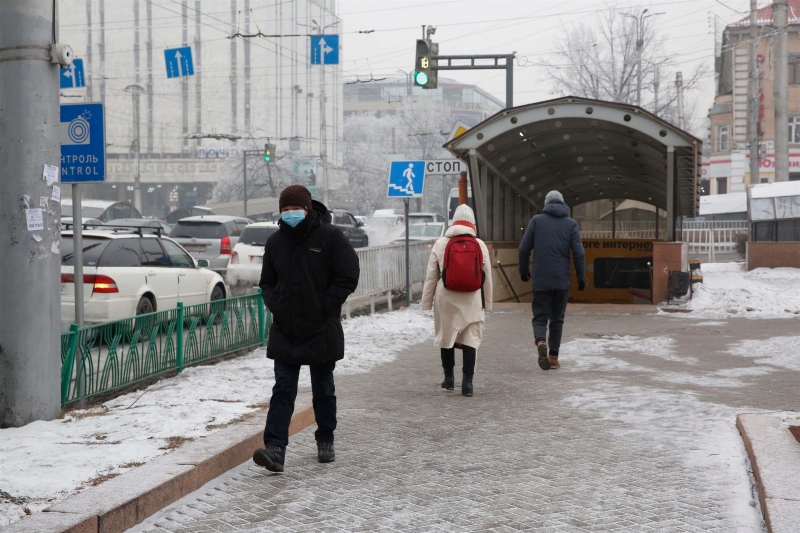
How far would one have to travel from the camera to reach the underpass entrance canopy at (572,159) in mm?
15953

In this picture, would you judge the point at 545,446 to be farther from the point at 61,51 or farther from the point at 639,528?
the point at 61,51

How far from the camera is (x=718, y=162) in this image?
5984cm

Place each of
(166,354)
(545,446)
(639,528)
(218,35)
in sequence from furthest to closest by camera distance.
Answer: (218,35) < (166,354) < (545,446) < (639,528)

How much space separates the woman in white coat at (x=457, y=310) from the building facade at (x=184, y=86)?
3091 inches

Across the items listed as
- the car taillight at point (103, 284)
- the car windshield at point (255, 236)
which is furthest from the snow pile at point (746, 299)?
the car taillight at point (103, 284)

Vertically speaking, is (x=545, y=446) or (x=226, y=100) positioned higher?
(x=226, y=100)

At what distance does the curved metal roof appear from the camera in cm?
1591

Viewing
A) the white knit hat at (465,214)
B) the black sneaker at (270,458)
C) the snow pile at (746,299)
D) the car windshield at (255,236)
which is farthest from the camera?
the car windshield at (255,236)

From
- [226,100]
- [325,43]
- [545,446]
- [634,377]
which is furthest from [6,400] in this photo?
[226,100]

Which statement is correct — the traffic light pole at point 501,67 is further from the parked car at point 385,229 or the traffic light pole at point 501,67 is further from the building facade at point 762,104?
the building facade at point 762,104

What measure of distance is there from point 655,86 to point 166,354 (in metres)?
51.8

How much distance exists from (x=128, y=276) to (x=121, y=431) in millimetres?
6215

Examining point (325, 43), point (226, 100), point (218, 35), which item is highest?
point (218, 35)

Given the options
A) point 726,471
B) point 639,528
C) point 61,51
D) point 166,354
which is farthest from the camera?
point 166,354
